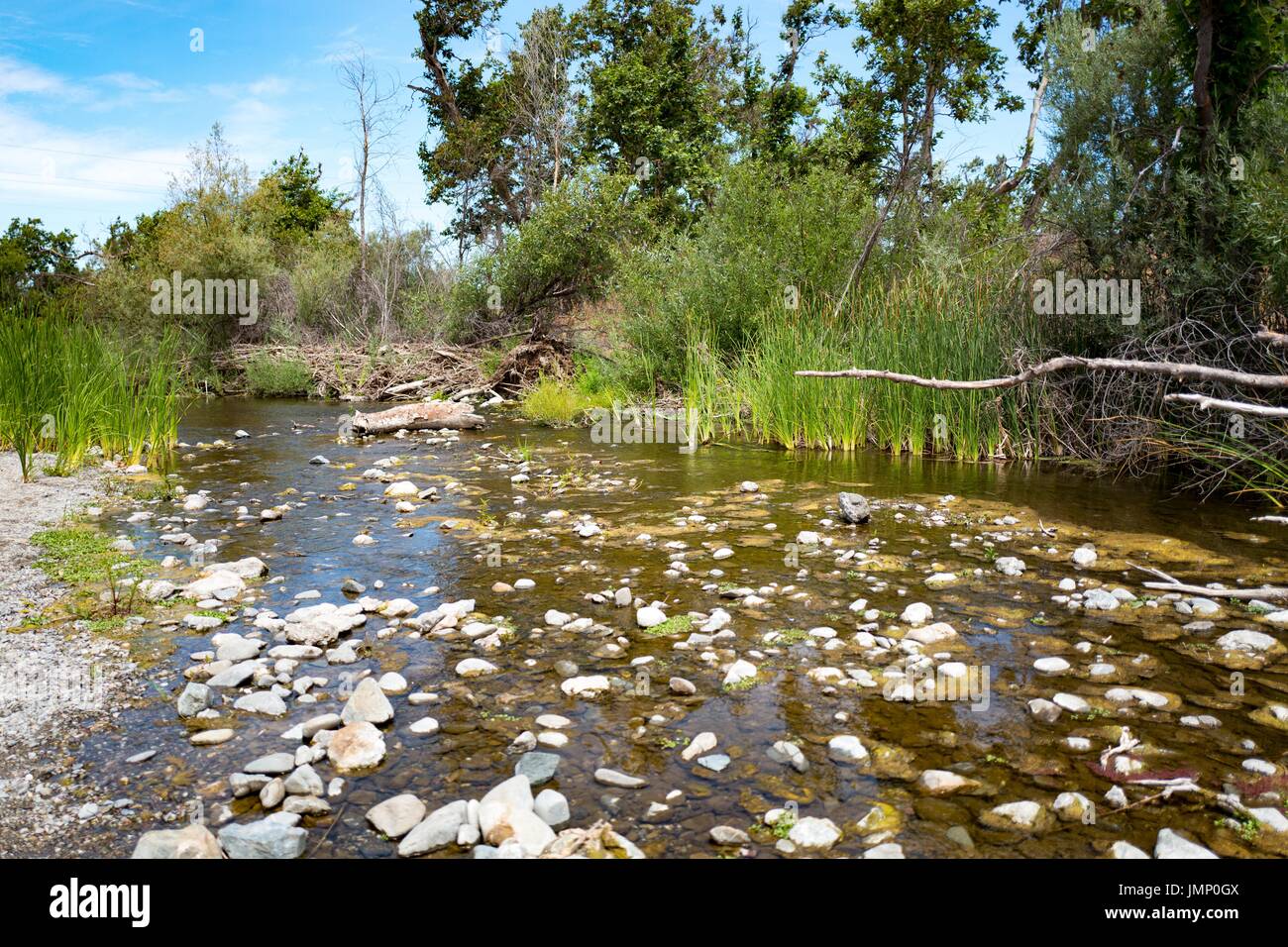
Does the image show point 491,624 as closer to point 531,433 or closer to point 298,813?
point 298,813

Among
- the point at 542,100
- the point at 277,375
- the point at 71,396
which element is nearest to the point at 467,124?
the point at 542,100

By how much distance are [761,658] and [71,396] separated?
7.74m

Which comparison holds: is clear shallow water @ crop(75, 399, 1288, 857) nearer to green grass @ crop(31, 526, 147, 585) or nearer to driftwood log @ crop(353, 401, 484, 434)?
green grass @ crop(31, 526, 147, 585)

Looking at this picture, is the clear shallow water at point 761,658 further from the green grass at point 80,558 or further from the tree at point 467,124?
the tree at point 467,124

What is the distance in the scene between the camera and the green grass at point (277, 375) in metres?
19.0

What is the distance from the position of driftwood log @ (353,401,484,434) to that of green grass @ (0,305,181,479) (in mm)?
3419

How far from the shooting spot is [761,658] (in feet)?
12.1

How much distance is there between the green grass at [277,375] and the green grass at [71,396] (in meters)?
9.63

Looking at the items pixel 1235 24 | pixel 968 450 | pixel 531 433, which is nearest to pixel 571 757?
pixel 968 450

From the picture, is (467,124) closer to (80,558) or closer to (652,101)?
(652,101)

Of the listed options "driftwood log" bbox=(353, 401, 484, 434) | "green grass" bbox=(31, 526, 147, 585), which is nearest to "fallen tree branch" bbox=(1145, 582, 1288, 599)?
"green grass" bbox=(31, 526, 147, 585)

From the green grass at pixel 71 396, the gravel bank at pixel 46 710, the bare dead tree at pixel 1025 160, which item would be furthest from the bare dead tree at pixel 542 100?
the gravel bank at pixel 46 710

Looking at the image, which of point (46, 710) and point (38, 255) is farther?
point (38, 255)
